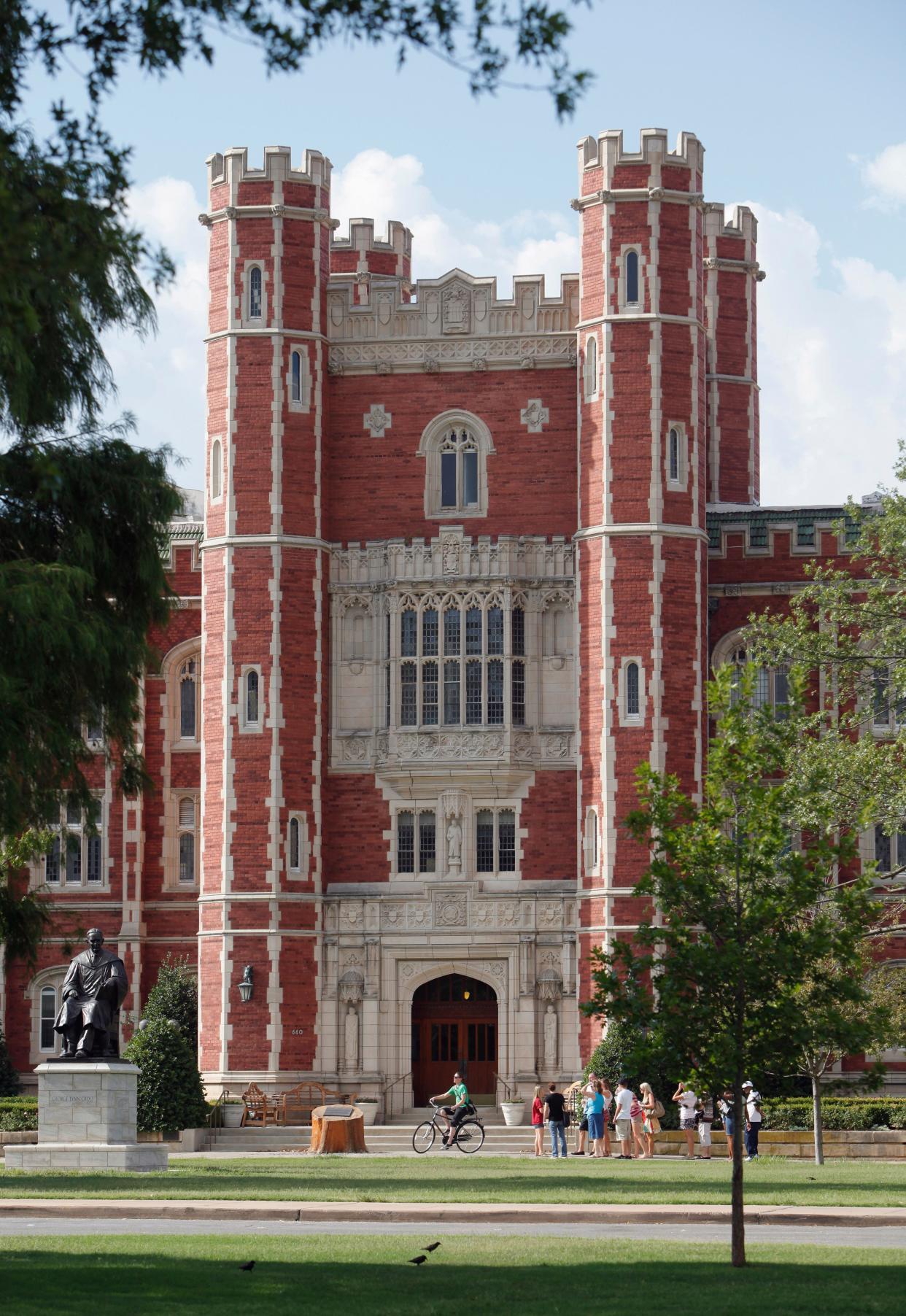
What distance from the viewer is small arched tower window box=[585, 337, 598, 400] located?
151ft

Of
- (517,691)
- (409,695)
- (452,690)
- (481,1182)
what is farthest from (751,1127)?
(409,695)

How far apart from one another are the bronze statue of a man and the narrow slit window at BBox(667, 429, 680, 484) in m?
16.7

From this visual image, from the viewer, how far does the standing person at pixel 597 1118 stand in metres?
38.6

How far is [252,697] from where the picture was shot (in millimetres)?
46156

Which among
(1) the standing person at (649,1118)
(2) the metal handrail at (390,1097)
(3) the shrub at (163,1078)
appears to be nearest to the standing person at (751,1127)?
(1) the standing person at (649,1118)

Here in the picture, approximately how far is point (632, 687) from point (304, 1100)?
991cm

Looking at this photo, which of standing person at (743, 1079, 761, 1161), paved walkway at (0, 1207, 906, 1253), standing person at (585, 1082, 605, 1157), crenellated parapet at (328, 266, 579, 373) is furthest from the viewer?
crenellated parapet at (328, 266, 579, 373)

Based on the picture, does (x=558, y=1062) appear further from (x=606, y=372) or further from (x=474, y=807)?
(x=606, y=372)

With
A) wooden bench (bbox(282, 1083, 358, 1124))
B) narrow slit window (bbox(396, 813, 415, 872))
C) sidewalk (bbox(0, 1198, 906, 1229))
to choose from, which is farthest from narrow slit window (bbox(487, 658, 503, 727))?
sidewalk (bbox(0, 1198, 906, 1229))

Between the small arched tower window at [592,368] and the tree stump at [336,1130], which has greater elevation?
the small arched tower window at [592,368]

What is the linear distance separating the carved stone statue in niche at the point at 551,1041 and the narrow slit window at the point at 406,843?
4.06 meters

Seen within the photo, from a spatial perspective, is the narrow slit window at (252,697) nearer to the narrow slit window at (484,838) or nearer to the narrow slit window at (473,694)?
the narrow slit window at (473,694)

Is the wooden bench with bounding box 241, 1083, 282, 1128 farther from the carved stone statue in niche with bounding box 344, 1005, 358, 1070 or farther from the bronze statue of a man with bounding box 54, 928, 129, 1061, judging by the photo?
the bronze statue of a man with bounding box 54, 928, 129, 1061

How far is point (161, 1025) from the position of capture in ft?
138
